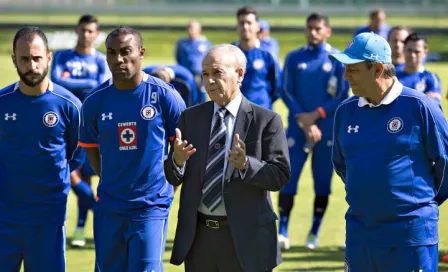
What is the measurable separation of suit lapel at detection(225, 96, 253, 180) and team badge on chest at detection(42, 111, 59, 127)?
1566mm

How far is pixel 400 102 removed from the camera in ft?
19.0

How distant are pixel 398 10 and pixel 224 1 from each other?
991 cm

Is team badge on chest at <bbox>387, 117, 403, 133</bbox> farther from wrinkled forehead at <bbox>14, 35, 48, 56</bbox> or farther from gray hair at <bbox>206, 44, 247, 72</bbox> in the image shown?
wrinkled forehead at <bbox>14, 35, 48, 56</bbox>

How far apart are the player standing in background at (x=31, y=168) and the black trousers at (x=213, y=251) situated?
133 centimetres

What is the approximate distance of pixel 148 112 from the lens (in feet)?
21.3

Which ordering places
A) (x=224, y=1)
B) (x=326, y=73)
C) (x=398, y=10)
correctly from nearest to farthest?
(x=326, y=73)
(x=398, y=10)
(x=224, y=1)

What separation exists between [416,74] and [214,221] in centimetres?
480

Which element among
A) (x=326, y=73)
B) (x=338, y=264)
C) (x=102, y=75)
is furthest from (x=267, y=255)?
(x=102, y=75)

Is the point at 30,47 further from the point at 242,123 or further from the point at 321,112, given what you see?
the point at 321,112

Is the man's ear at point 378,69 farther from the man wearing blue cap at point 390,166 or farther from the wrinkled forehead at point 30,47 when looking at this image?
the wrinkled forehead at point 30,47

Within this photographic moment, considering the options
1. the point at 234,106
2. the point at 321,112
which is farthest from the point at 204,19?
the point at 234,106

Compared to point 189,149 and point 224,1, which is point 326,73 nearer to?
point 189,149

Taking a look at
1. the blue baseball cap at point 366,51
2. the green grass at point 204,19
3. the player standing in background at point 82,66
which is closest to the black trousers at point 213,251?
the blue baseball cap at point 366,51

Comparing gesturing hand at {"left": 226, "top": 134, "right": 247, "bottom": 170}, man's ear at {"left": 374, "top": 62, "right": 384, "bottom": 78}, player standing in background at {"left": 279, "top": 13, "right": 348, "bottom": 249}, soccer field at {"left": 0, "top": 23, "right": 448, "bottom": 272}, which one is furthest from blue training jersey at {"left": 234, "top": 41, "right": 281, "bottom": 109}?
gesturing hand at {"left": 226, "top": 134, "right": 247, "bottom": 170}
